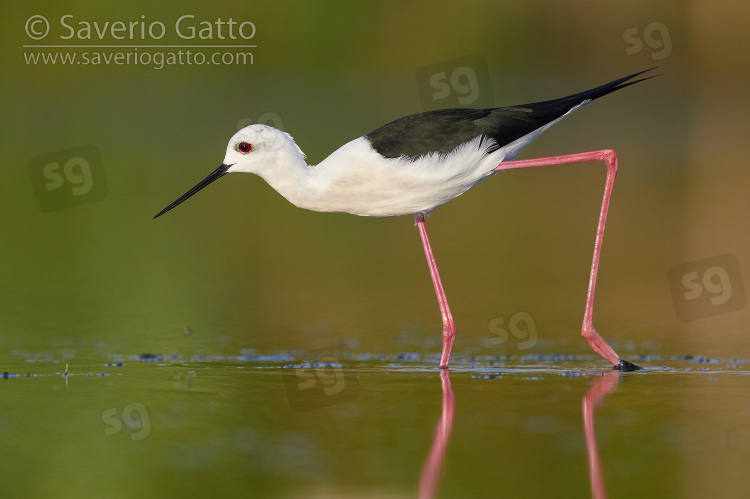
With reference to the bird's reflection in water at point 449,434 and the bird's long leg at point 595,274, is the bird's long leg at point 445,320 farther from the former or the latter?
the bird's long leg at point 595,274

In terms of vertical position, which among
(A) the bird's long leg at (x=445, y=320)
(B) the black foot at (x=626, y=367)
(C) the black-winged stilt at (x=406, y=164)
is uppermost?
(C) the black-winged stilt at (x=406, y=164)

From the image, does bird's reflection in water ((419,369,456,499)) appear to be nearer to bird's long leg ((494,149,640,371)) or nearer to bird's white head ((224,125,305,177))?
bird's long leg ((494,149,640,371))

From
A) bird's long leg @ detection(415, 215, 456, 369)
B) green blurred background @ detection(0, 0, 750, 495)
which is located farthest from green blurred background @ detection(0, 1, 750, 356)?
bird's long leg @ detection(415, 215, 456, 369)

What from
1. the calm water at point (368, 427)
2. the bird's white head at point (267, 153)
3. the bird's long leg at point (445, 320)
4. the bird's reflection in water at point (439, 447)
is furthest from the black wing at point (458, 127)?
the bird's reflection in water at point (439, 447)

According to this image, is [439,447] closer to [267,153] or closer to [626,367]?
[626,367]

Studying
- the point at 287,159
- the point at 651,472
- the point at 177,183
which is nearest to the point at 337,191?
the point at 287,159

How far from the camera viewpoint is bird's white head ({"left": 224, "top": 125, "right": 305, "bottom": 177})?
22.1ft

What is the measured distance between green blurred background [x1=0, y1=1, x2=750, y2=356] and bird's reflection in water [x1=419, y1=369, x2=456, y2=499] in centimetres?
144

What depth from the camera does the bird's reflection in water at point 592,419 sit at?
13.4 ft

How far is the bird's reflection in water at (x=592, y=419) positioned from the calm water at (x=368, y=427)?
10 millimetres

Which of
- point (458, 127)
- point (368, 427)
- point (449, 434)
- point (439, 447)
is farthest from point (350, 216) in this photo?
point (439, 447)

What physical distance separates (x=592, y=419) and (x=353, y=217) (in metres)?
9.04

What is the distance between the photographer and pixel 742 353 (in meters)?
6.59

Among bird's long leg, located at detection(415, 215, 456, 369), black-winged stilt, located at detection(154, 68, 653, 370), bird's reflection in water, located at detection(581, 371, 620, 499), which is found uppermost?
black-winged stilt, located at detection(154, 68, 653, 370)
